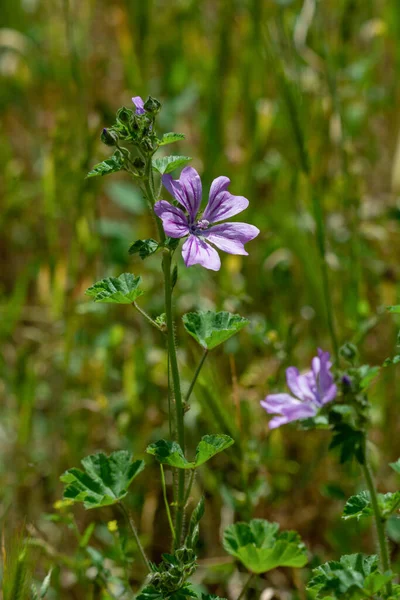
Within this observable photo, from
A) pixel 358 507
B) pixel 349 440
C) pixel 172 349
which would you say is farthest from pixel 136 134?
pixel 358 507

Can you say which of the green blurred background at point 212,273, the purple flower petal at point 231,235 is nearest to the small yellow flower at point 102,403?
the green blurred background at point 212,273

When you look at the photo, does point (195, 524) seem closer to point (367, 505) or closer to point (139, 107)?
point (367, 505)

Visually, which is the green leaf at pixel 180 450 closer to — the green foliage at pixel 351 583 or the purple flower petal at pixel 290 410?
the purple flower petal at pixel 290 410

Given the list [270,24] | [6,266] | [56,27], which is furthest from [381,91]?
[6,266]

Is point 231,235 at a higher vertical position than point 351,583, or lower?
higher

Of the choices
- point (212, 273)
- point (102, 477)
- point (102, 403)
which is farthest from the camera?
point (212, 273)
